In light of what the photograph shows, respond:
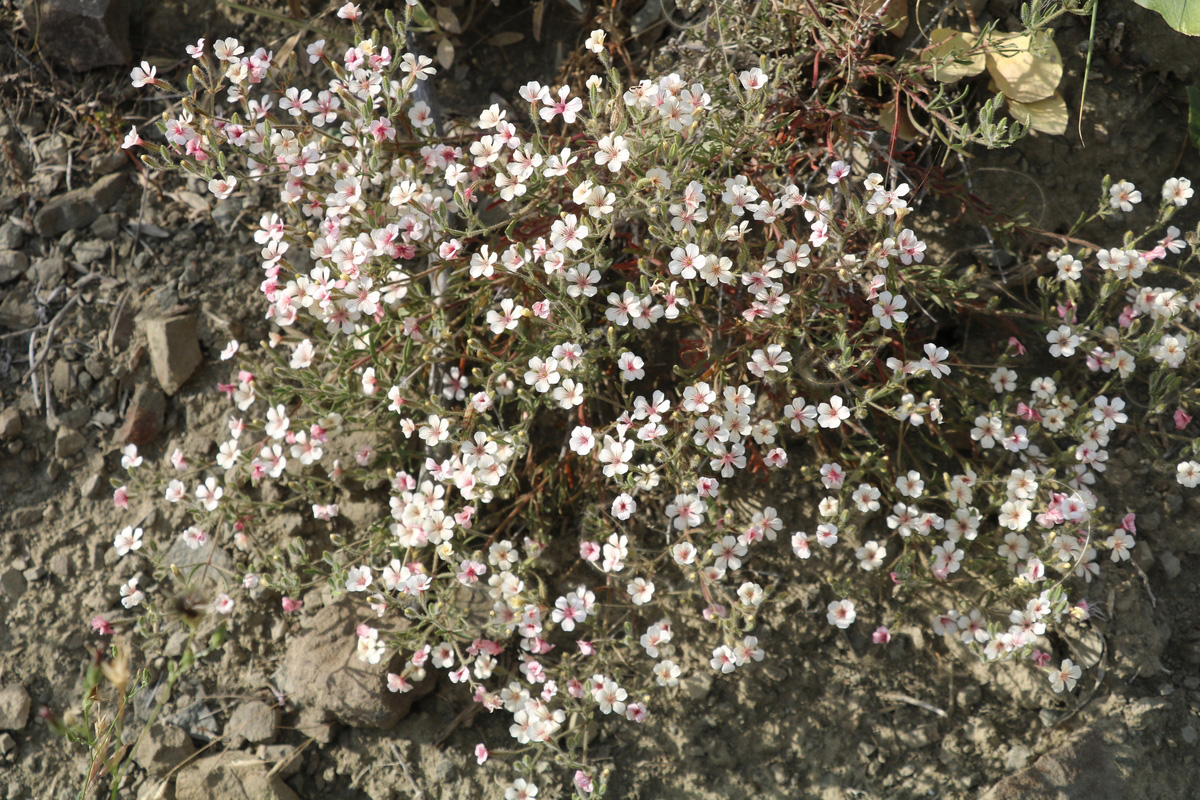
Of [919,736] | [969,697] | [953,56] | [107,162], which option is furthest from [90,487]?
[953,56]

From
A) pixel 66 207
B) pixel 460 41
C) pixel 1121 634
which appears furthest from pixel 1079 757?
pixel 66 207

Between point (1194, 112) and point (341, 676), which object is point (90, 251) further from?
point (1194, 112)

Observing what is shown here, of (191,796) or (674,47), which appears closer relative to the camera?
(191,796)

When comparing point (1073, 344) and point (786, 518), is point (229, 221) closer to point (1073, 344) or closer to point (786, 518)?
point (786, 518)

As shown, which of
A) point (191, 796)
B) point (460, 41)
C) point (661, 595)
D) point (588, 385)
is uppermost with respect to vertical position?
point (460, 41)

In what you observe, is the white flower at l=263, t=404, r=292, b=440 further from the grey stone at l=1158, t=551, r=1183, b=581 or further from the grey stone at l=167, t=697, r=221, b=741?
the grey stone at l=1158, t=551, r=1183, b=581

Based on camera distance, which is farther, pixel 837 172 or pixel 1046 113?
pixel 1046 113

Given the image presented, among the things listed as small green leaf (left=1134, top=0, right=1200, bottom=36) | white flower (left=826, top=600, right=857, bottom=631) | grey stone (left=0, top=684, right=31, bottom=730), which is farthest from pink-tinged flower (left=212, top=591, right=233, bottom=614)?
small green leaf (left=1134, top=0, right=1200, bottom=36)
